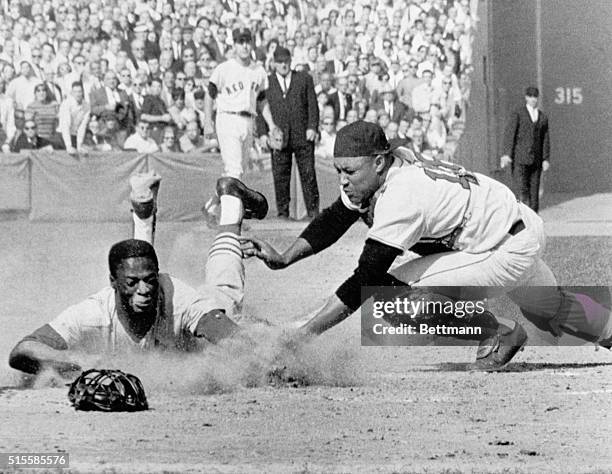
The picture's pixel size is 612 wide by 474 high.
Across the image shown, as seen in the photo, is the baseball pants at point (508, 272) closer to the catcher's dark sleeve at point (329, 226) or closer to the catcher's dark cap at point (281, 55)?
the catcher's dark sleeve at point (329, 226)

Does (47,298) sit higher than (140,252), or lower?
lower

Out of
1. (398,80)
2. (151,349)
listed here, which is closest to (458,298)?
(151,349)

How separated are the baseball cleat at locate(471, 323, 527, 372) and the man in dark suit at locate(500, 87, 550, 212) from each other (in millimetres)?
7722

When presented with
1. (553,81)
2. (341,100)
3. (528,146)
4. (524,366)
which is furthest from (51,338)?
(553,81)

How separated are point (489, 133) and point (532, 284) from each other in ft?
32.8

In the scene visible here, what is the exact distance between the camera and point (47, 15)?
1565 cm

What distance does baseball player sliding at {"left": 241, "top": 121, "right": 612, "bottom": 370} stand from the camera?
6.62m

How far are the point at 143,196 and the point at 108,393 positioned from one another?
2672 mm

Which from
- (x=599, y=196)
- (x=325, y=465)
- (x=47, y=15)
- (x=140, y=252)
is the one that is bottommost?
(x=599, y=196)

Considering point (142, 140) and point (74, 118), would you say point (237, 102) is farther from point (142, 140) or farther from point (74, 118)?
point (74, 118)

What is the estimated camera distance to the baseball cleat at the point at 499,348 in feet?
24.4

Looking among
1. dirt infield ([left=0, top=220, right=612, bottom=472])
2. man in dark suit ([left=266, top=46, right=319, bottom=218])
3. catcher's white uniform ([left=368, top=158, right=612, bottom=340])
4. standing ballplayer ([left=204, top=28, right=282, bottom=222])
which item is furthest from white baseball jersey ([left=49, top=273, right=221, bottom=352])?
man in dark suit ([left=266, top=46, right=319, bottom=218])

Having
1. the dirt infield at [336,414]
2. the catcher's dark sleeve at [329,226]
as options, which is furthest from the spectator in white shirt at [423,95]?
the catcher's dark sleeve at [329,226]

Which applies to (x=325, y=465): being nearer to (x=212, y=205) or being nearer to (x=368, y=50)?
(x=212, y=205)
